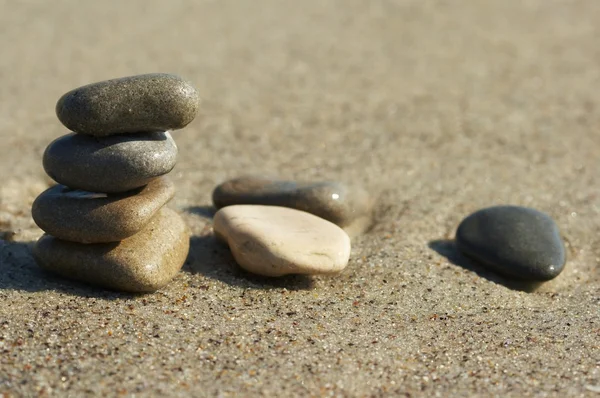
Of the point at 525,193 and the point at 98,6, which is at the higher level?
the point at 98,6

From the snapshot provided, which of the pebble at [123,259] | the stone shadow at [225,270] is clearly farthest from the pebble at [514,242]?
the pebble at [123,259]

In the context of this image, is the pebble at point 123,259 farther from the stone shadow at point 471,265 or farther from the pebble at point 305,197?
the stone shadow at point 471,265

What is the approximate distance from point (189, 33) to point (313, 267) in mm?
5974

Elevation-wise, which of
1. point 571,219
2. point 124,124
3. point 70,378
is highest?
point 124,124

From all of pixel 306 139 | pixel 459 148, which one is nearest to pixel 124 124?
pixel 306 139

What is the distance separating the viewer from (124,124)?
3.79 m

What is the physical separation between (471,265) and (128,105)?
2263 millimetres

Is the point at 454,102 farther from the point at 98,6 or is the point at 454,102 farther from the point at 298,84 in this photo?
the point at 98,6

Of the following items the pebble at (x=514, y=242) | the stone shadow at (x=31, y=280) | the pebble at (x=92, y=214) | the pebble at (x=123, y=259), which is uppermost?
the pebble at (x=92, y=214)

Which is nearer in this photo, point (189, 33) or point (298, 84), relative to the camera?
point (298, 84)

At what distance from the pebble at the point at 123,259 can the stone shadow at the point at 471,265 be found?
1.66 meters

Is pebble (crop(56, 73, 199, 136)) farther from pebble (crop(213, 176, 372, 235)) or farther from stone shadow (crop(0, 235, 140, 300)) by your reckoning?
pebble (crop(213, 176, 372, 235))

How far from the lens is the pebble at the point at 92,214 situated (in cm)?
383

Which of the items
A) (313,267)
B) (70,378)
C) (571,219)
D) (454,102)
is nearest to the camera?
(70,378)
